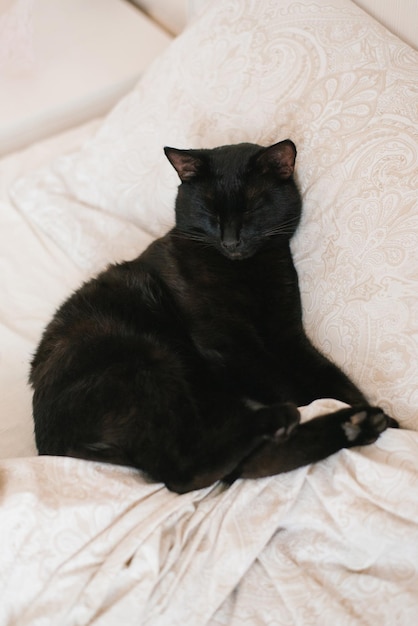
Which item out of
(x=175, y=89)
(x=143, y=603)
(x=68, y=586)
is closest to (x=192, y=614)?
(x=143, y=603)

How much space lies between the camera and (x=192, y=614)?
40.3 inches

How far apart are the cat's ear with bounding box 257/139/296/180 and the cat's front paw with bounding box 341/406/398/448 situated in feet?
1.76

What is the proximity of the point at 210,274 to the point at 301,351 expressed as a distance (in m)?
0.26

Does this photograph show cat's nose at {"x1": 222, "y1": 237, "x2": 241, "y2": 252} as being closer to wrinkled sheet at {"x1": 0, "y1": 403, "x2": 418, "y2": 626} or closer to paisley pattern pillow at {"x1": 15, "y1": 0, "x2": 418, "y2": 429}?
paisley pattern pillow at {"x1": 15, "y1": 0, "x2": 418, "y2": 429}

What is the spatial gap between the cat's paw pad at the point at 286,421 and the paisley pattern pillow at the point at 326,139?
Result: 0.18 meters

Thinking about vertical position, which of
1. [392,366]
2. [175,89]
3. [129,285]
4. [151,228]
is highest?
[175,89]

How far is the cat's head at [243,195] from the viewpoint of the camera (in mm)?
1316

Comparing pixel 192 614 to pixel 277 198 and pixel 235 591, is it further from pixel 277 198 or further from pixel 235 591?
pixel 277 198

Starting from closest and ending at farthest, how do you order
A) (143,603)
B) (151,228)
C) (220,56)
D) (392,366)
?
(143,603) < (392,366) < (220,56) < (151,228)

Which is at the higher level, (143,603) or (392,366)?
(392,366)

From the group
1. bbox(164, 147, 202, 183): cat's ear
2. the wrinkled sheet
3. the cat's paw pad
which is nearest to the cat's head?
bbox(164, 147, 202, 183): cat's ear

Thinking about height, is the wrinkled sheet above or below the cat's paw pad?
below

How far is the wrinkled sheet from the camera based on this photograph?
1021 millimetres

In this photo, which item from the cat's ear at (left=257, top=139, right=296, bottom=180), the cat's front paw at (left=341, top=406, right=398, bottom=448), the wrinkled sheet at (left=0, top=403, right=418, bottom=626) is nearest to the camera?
the wrinkled sheet at (left=0, top=403, right=418, bottom=626)
